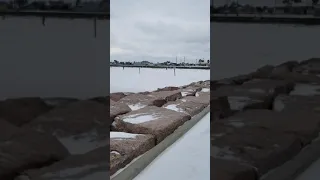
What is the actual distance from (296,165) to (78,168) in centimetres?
80

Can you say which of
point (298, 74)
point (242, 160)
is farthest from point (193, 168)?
point (298, 74)

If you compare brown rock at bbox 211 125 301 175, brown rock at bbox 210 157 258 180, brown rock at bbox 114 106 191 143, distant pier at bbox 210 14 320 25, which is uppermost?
distant pier at bbox 210 14 320 25

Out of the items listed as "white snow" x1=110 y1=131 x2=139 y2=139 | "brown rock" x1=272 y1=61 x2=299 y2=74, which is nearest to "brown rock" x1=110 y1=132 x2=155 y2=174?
"white snow" x1=110 y1=131 x2=139 y2=139

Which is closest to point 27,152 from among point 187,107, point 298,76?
point 187,107

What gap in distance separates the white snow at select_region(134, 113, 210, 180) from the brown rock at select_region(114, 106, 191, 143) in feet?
0.26

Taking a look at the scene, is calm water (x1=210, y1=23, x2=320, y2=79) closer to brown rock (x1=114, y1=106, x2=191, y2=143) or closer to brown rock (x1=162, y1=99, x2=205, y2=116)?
brown rock (x1=114, y1=106, x2=191, y2=143)

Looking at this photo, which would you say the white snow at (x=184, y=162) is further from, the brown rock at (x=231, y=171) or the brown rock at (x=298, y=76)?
the brown rock at (x=298, y=76)

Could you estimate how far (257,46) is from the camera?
5.05 feet

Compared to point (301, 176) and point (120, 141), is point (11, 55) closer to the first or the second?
point (120, 141)

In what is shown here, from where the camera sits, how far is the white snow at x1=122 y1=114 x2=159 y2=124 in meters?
1.42

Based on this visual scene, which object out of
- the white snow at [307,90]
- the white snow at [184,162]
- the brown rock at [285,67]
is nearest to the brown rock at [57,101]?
the white snow at [184,162]

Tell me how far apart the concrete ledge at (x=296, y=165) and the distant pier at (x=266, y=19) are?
22.0 inches

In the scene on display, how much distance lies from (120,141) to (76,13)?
49 cm

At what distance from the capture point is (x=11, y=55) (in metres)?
1.20
